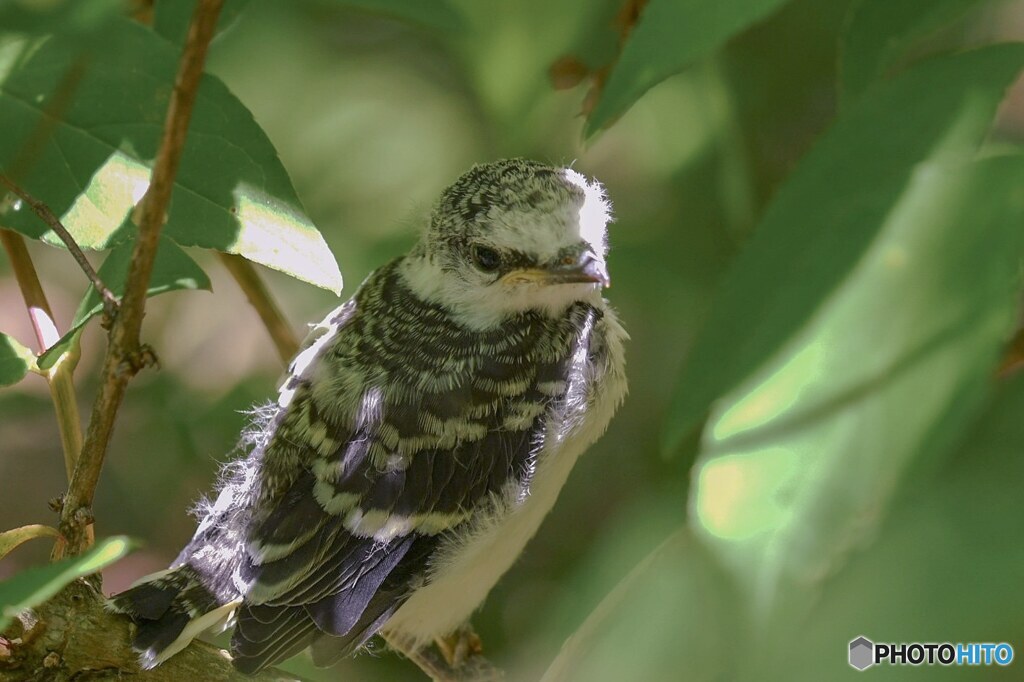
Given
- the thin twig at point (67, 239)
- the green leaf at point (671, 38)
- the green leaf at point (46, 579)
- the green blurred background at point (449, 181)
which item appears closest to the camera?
the green leaf at point (46, 579)

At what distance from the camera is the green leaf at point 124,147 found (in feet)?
3.45

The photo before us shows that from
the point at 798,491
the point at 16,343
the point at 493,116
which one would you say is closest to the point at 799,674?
the point at 798,491

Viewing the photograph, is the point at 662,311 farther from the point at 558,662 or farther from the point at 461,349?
the point at 558,662

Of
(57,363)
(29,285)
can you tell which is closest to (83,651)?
(57,363)

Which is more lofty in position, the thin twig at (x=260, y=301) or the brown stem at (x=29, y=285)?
the thin twig at (x=260, y=301)

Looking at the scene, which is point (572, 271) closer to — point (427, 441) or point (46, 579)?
point (427, 441)

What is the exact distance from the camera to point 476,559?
149cm

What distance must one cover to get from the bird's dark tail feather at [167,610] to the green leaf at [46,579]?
467 millimetres

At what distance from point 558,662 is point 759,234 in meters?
0.45

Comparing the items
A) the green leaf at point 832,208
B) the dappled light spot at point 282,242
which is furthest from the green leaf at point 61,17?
the green leaf at point 832,208

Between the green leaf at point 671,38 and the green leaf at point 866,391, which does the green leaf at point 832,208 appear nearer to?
the green leaf at point 866,391

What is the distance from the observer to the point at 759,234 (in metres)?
0.86

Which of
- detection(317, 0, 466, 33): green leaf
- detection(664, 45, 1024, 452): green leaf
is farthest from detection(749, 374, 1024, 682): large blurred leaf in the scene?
detection(317, 0, 466, 33): green leaf

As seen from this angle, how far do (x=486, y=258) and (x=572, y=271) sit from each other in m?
0.19
